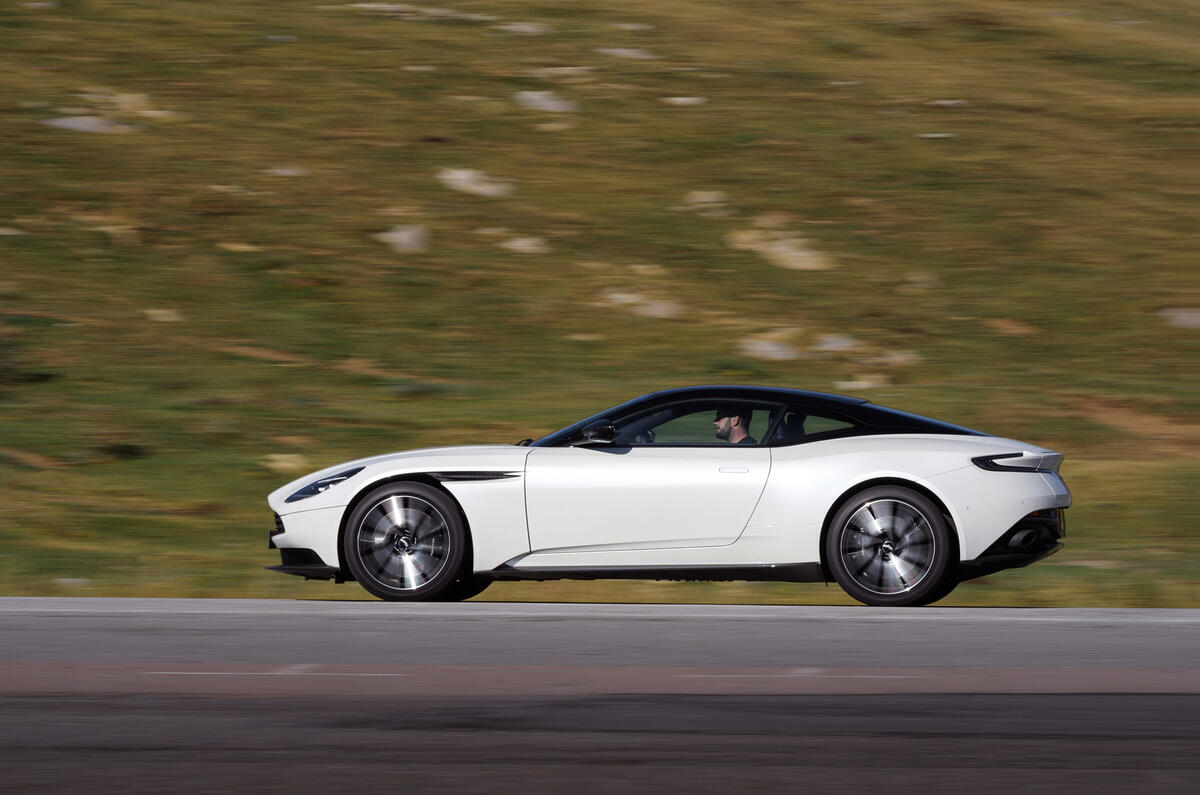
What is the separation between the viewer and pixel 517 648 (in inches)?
302

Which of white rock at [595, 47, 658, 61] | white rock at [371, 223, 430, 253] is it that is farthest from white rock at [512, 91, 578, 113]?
white rock at [371, 223, 430, 253]

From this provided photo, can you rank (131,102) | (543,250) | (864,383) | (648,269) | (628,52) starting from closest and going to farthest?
1. (864,383)
2. (648,269)
3. (543,250)
4. (131,102)
5. (628,52)

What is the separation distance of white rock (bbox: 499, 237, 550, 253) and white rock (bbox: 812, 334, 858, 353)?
4.00 meters

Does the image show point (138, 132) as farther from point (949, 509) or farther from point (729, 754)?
point (729, 754)

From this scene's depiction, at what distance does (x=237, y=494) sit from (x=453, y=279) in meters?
7.06

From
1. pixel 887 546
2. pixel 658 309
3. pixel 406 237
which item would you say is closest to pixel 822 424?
pixel 887 546

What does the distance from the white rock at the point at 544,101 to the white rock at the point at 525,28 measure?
10.3 ft

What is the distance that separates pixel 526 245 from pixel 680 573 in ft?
43.6

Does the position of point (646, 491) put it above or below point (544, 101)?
below

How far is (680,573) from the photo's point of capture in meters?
9.35

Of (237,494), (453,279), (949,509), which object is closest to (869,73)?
(453,279)

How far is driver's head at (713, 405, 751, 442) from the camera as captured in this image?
31.3 ft

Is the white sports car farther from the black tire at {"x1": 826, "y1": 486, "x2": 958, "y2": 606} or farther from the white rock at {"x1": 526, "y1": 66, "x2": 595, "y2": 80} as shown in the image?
the white rock at {"x1": 526, "y1": 66, "x2": 595, "y2": 80}

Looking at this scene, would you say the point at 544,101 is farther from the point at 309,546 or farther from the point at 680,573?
the point at 680,573
